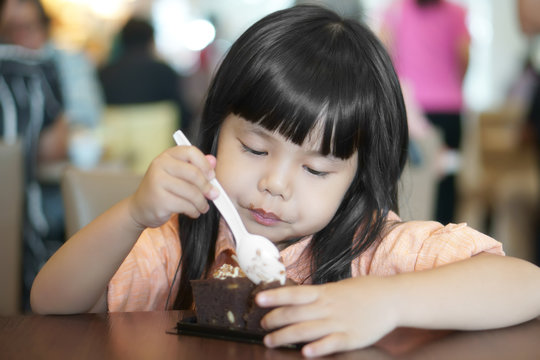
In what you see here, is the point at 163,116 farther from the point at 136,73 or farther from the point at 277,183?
the point at 277,183

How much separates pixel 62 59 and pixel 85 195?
169cm

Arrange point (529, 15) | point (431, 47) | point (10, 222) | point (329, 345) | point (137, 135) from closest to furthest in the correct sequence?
1. point (329, 345)
2. point (10, 222)
3. point (529, 15)
4. point (431, 47)
5. point (137, 135)

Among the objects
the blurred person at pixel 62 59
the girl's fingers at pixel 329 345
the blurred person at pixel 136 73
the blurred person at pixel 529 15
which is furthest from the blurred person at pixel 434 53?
the girl's fingers at pixel 329 345

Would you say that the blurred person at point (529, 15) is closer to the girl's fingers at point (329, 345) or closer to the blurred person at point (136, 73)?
the girl's fingers at point (329, 345)

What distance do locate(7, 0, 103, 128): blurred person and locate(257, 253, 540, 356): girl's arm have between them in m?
2.13

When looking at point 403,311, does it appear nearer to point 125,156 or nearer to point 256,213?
point 256,213

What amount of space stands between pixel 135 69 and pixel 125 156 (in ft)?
2.50

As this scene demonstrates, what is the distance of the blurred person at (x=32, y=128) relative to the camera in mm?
2365

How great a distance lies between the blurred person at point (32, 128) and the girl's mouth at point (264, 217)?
5.25 feet

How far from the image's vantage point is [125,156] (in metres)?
3.44

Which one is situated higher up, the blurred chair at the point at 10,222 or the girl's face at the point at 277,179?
the girl's face at the point at 277,179

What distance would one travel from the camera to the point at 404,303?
0.70 metres

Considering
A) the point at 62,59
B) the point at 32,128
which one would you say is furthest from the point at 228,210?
the point at 62,59

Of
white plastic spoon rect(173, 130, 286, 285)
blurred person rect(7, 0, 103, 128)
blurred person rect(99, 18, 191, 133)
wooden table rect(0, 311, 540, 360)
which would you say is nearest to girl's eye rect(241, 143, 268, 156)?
white plastic spoon rect(173, 130, 286, 285)
